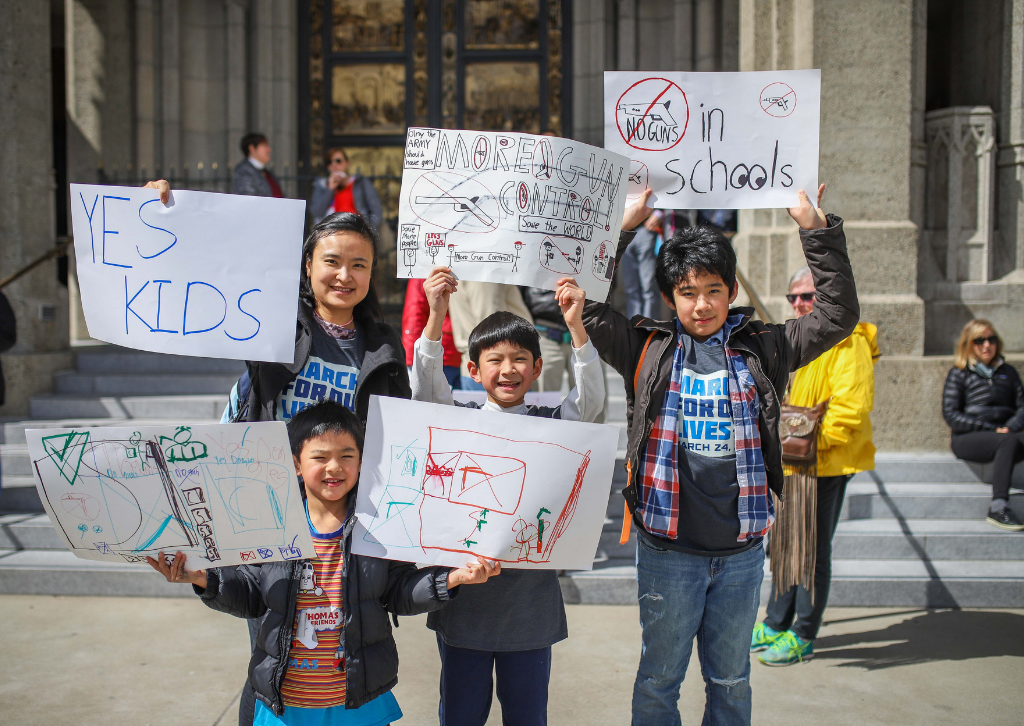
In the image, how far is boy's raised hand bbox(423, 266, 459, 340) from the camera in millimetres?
2412

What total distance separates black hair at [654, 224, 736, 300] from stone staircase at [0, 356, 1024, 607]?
2532 mm

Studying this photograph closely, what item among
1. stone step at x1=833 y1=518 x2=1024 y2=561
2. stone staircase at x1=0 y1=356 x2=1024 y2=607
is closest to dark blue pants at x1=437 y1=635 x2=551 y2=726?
stone staircase at x1=0 y1=356 x2=1024 y2=607

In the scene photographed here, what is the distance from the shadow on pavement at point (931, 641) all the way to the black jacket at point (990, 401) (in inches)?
57.0

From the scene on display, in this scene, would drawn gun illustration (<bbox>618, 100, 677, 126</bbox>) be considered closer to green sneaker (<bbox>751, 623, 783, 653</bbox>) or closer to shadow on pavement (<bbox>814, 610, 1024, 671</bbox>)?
green sneaker (<bbox>751, 623, 783, 653</bbox>)

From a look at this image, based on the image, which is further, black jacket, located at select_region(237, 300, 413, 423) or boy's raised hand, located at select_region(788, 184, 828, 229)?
boy's raised hand, located at select_region(788, 184, 828, 229)

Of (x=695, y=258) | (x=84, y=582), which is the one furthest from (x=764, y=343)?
(x=84, y=582)

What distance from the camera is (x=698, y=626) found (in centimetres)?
256

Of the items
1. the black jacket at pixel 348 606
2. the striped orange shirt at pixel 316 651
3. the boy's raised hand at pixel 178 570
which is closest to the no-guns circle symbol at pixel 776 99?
the black jacket at pixel 348 606

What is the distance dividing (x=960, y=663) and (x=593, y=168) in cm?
300

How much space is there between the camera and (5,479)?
5672 millimetres

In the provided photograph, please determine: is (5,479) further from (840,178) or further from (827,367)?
(840,178)

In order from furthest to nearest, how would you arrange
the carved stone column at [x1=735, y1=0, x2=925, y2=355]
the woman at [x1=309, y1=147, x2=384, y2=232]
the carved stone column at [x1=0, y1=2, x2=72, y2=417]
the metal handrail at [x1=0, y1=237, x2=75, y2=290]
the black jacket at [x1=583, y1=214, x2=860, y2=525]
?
the woman at [x1=309, y1=147, x2=384, y2=232]
the carved stone column at [x1=0, y1=2, x2=72, y2=417]
the metal handrail at [x1=0, y1=237, x2=75, y2=290]
the carved stone column at [x1=735, y1=0, x2=925, y2=355]
the black jacket at [x1=583, y1=214, x2=860, y2=525]

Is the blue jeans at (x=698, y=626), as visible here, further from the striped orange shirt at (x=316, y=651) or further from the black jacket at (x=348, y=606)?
the striped orange shirt at (x=316, y=651)

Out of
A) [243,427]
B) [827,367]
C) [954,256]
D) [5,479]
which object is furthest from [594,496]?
[954,256]
